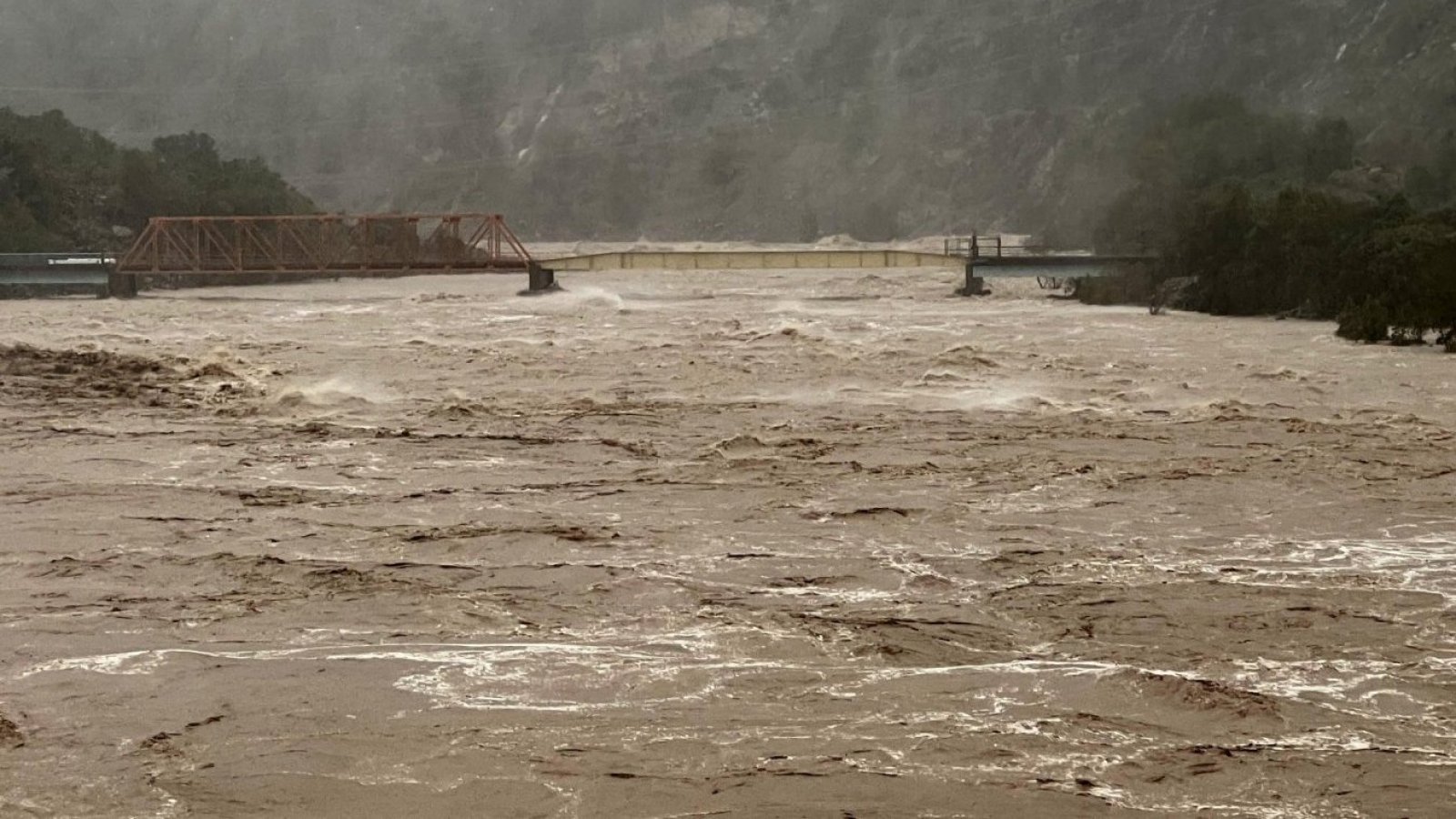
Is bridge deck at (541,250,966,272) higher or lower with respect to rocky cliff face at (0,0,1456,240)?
lower

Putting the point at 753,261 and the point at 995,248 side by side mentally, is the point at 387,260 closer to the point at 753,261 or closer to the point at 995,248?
the point at 753,261

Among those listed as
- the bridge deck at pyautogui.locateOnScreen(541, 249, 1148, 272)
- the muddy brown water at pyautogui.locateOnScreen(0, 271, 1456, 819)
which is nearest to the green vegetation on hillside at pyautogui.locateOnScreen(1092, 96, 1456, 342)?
the bridge deck at pyautogui.locateOnScreen(541, 249, 1148, 272)

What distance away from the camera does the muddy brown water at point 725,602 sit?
880cm

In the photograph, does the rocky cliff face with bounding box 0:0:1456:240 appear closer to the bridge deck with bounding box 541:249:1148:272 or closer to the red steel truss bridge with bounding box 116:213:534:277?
the bridge deck with bounding box 541:249:1148:272

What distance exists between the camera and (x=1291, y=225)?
46125mm

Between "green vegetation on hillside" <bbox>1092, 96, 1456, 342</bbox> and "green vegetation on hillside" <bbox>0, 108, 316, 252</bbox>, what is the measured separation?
136 feet

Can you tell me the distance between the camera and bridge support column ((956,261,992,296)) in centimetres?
5928

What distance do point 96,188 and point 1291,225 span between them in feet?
179

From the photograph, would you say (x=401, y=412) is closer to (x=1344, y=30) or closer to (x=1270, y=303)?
(x=1270, y=303)

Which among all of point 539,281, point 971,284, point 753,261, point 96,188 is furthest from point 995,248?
point 96,188

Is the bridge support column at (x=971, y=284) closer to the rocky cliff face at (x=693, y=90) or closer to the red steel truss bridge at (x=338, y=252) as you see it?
the red steel truss bridge at (x=338, y=252)

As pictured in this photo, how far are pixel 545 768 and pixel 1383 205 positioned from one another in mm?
40779

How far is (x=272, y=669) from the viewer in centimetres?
1059

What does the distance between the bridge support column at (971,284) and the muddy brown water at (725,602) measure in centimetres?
3237
